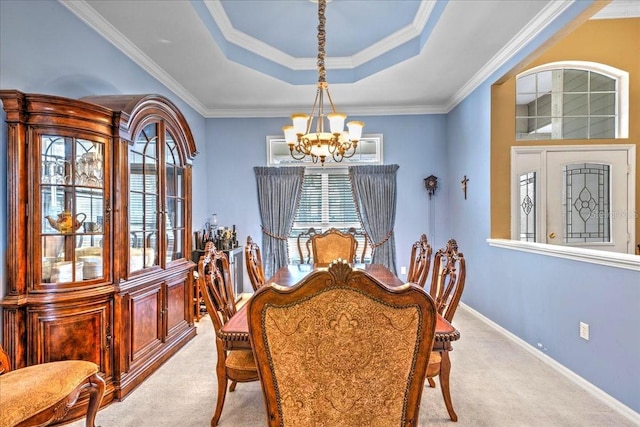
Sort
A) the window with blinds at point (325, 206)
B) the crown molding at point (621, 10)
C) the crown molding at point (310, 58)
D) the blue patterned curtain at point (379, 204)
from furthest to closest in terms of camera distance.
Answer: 1. the window with blinds at point (325, 206)
2. the blue patterned curtain at point (379, 204)
3. the crown molding at point (621, 10)
4. the crown molding at point (310, 58)

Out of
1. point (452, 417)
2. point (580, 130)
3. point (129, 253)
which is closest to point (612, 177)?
point (580, 130)

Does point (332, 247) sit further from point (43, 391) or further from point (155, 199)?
point (43, 391)

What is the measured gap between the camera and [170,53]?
3379 mm

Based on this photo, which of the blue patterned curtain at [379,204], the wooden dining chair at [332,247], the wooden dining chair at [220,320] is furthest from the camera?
the blue patterned curtain at [379,204]

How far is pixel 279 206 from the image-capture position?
5113mm

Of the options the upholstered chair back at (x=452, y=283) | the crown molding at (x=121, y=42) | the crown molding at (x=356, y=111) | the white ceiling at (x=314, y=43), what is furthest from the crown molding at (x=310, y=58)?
the upholstered chair back at (x=452, y=283)

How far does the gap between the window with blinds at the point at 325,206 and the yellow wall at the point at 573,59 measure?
2.03 m

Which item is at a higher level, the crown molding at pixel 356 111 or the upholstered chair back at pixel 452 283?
the crown molding at pixel 356 111

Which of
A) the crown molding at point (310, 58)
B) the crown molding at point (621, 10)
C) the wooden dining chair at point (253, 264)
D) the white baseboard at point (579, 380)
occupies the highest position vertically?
the crown molding at point (621, 10)

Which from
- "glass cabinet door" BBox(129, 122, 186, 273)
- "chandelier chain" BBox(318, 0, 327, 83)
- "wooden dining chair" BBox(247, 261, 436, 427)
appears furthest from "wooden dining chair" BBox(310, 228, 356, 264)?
"wooden dining chair" BBox(247, 261, 436, 427)

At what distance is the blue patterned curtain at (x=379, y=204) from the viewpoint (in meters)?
5.05

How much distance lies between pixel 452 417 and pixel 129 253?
2.46m

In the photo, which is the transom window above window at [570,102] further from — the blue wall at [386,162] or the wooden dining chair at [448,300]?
the wooden dining chair at [448,300]

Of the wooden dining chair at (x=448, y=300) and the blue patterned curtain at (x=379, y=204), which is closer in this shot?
the wooden dining chair at (x=448, y=300)
